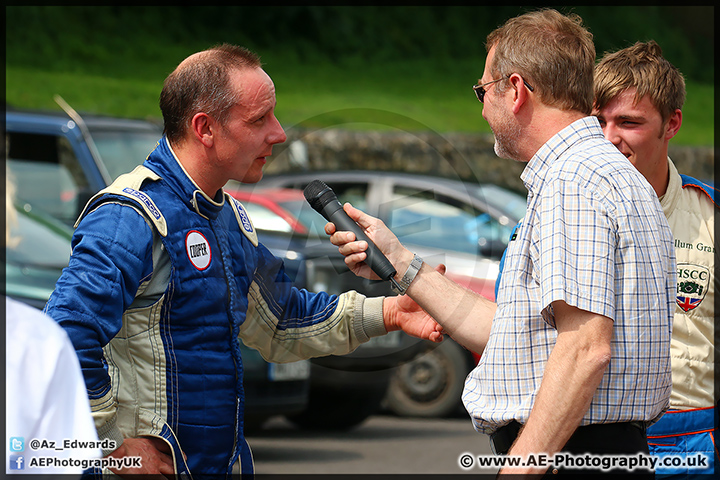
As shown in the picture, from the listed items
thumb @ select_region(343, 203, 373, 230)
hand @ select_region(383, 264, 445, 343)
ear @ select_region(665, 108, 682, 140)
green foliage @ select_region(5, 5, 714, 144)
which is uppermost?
green foliage @ select_region(5, 5, 714, 144)

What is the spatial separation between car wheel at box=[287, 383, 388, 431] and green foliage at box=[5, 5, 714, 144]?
27.8ft

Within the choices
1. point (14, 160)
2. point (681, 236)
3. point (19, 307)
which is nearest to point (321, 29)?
point (14, 160)

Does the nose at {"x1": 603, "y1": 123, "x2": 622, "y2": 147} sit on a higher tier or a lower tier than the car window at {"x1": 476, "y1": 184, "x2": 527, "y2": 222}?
lower

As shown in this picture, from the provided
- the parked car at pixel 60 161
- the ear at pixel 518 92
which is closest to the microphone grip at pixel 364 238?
the ear at pixel 518 92

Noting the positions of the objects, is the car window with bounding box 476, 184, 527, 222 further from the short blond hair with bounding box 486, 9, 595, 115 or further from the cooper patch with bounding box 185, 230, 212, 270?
the cooper patch with bounding box 185, 230, 212, 270

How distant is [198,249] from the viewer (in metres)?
2.58

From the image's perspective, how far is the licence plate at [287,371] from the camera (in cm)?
556

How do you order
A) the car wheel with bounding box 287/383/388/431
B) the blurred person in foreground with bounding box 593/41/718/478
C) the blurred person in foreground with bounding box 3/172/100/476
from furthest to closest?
the car wheel with bounding box 287/383/388/431 → the blurred person in foreground with bounding box 593/41/718/478 → the blurred person in foreground with bounding box 3/172/100/476

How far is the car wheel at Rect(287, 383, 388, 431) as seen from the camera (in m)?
6.53

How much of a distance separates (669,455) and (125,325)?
79.4 inches

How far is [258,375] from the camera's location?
218 inches

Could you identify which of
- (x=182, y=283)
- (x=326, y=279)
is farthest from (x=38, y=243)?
(x=182, y=283)

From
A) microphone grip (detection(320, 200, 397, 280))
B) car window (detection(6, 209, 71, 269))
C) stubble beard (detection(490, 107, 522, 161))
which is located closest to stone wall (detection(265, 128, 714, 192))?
car window (detection(6, 209, 71, 269))

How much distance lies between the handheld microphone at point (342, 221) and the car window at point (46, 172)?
16.2ft
